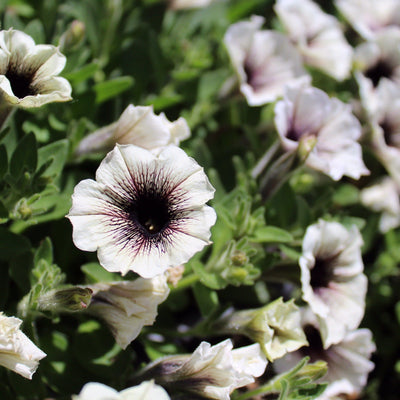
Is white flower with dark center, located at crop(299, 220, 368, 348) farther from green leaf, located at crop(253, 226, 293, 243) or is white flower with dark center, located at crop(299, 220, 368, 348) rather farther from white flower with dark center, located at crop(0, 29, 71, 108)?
white flower with dark center, located at crop(0, 29, 71, 108)

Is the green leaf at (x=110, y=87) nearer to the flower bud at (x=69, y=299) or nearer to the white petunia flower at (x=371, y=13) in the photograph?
the flower bud at (x=69, y=299)

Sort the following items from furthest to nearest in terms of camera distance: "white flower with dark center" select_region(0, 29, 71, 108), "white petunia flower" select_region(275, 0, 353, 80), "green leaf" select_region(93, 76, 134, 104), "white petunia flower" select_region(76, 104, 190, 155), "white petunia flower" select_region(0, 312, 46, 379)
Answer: "white petunia flower" select_region(275, 0, 353, 80)
"green leaf" select_region(93, 76, 134, 104)
"white petunia flower" select_region(76, 104, 190, 155)
"white flower with dark center" select_region(0, 29, 71, 108)
"white petunia flower" select_region(0, 312, 46, 379)

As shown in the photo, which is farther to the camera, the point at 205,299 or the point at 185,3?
the point at 185,3

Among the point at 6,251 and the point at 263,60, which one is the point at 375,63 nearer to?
the point at 263,60

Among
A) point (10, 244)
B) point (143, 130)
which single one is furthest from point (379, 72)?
point (10, 244)

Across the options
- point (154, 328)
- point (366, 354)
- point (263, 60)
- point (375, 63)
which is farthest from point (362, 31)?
point (154, 328)

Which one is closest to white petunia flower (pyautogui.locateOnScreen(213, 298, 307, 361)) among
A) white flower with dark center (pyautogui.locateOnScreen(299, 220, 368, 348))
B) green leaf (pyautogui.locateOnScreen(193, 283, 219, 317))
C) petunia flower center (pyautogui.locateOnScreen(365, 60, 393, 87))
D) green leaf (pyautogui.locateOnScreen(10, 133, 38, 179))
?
white flower with dark center (pyautogui.locateOnScreen(299, 220, 368, 348))

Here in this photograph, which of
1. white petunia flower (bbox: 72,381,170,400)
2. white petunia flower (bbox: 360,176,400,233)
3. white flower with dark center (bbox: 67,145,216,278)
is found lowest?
white petunia flower (bbox: 360,176,400,233)

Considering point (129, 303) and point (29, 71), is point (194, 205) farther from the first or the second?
point (29, 71)
